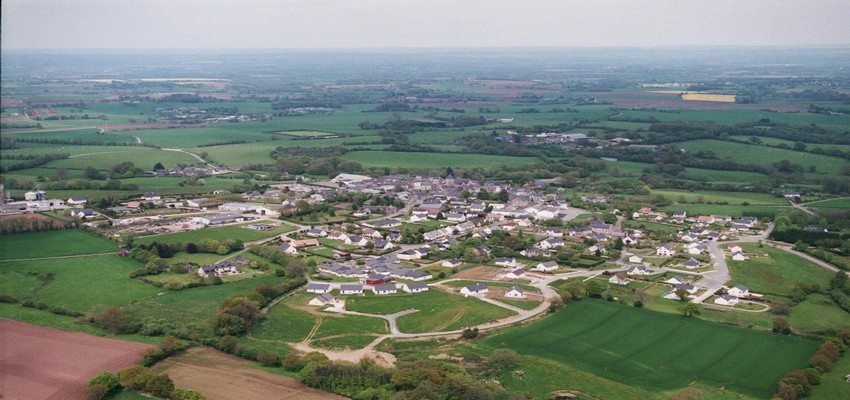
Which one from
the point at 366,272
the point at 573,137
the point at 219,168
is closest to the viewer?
the point at 366,272

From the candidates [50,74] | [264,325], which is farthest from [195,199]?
[50,74]

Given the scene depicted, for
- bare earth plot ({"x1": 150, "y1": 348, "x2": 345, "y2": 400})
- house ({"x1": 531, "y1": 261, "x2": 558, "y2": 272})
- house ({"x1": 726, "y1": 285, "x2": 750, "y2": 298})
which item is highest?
bare earth plot ({"x1": 150, "y1": 348, "x2": 345, "y2": 400})

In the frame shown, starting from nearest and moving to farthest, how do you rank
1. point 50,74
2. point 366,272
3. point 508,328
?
point 508,328, point 366,272, point 50,74

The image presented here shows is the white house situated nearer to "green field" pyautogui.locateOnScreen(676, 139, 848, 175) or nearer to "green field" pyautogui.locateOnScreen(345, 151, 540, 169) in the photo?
"green field" pyautogui.locateOnScreen(345, 151, 540, 169)

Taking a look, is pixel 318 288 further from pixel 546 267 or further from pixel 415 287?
pixel 546 267

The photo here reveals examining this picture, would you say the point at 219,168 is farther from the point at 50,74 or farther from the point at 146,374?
the point at 50,74

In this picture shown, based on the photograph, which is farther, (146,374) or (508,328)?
(508,328)

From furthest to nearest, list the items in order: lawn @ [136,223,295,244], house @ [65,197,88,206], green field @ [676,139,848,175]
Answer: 1. green field @ [676,139,848,175]
2. house @ [65,197,88,206]
3. lawn @ [136,223,295,244]

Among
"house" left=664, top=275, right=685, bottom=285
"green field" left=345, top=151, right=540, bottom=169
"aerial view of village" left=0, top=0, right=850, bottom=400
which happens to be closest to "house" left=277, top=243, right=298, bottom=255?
"aerial view of village" left=0, top=0, right=850, bottom=400

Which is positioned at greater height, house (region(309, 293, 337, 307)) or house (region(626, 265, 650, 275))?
house (region(309, 293, 337, 307))
